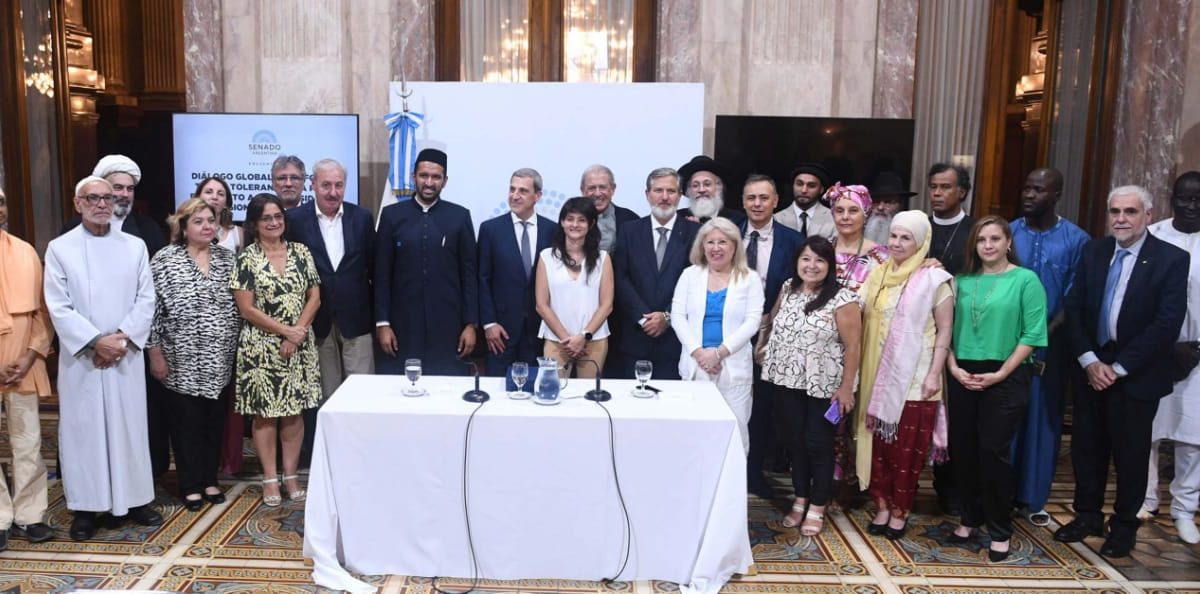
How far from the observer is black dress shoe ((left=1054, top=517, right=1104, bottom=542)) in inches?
155

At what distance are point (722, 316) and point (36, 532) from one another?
3075mm

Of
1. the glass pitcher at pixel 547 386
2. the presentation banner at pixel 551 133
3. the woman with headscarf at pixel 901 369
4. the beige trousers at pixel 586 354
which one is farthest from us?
the presentation banner at pixel 551 133

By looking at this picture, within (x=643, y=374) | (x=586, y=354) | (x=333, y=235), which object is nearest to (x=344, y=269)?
(x=333, y=235)

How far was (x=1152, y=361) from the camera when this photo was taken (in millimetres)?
3684

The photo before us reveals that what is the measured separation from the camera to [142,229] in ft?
14.4

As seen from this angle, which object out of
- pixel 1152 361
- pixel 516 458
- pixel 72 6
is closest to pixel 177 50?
pixel 72 6

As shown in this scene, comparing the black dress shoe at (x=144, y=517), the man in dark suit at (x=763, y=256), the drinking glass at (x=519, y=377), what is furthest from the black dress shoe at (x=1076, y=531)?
the black dress shoe at (x=144, y=517)

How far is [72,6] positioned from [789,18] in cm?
852

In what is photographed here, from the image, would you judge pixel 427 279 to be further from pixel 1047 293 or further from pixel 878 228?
pixel 1047 293

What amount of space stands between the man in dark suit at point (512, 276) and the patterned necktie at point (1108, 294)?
2.53m

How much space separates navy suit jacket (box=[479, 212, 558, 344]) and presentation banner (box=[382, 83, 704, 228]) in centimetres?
145

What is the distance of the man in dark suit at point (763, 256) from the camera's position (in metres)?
4.23

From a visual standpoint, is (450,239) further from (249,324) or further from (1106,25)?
(1106,25)

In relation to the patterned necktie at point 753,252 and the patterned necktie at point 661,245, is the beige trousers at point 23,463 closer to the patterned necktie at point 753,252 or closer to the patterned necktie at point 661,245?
the patterned necktie at point 661,245
